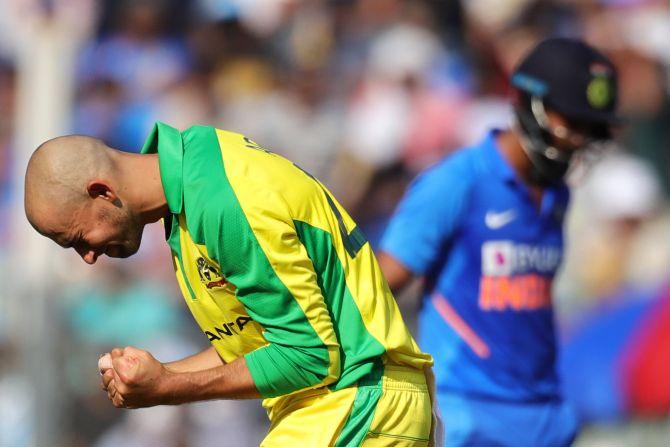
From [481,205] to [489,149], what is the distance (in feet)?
0.91

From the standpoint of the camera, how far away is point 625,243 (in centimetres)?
888

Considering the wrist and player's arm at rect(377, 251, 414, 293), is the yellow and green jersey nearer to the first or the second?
the wrist

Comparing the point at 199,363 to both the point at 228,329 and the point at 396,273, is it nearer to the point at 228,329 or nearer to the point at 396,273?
the point at 228,329

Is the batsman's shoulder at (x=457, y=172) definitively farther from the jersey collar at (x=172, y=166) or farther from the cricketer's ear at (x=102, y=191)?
the cricketer's ear at (x=102, y=191)

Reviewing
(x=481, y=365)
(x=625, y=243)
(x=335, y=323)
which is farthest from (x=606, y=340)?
(x=335, y=323)

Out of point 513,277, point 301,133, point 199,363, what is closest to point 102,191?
point 199,363

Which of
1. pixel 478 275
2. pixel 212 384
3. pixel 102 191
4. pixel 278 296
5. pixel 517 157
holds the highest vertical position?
pixel 102 191

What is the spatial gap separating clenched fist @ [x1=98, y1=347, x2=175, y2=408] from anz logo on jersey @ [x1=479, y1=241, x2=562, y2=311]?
6.34ft

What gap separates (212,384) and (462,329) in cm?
177

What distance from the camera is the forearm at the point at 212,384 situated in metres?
3.49

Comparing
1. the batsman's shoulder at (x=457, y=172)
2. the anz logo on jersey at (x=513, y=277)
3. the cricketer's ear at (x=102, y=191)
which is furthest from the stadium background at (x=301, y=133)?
the cricketer's ear at (x=102, y=191)

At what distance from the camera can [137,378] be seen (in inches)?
135

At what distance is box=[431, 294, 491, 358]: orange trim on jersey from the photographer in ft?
16.5

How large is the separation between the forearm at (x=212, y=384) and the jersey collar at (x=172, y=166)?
1.63 feet
